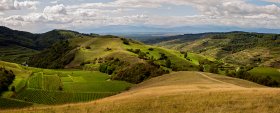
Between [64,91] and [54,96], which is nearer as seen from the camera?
[54,96]

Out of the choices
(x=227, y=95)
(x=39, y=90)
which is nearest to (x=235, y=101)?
(x=227, y=95)

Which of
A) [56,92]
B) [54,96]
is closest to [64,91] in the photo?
[56,92]

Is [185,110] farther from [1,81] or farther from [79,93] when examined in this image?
[1,81]

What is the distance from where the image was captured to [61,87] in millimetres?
185500

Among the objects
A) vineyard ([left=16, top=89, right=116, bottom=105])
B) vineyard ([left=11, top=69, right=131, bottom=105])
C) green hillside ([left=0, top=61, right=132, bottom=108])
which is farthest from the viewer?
vineyard ([left=11, top=69, right=131, bottom=105])

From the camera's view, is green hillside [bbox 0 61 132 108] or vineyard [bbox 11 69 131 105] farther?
vineyard [bbox 11 69 131 105]

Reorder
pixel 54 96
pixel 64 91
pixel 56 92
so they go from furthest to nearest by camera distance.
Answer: pixel 64 91, pixel 56 92, pixel 54 96

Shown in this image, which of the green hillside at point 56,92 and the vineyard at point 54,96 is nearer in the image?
the vineyard at point 54,96

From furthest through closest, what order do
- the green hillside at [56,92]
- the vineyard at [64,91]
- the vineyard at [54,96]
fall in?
the vineyard at [64,91]
the green hillside at [56,92]
the vineyard at [54,96]

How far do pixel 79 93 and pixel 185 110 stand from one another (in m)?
138

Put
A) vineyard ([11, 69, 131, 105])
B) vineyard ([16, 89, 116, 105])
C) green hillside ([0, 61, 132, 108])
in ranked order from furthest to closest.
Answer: vineyard ([11, 69, 131, 105]) → green hillside ([0, 61, 132, 108]) → vineyard ([16, 89, 116, 105])

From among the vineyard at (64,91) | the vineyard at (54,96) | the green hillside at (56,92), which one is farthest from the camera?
the vineyard at (64,91)

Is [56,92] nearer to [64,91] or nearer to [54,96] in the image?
[64,91]

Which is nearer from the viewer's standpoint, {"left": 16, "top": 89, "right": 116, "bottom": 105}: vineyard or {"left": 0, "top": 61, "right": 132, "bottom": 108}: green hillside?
{"left": 16, "top": 89, "right": 116, "bottom": 105}: vineyard
